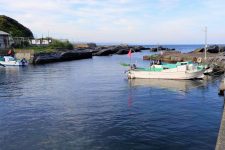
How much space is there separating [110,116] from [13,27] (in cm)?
11953

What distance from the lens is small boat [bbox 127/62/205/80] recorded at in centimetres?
5125

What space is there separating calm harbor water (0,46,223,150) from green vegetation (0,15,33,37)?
90468 millimetres

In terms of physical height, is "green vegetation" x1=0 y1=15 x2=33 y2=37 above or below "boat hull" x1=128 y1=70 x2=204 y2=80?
above

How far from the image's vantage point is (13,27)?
139 m

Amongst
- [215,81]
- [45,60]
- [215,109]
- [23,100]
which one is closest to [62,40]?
[45,60]

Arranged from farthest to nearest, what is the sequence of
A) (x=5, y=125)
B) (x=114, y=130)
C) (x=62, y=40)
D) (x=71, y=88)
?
(x=62, y=40)
(x=71, y=88)
(x=5, y=125)
(x=114, y=130)

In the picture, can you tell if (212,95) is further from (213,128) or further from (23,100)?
(23,100)

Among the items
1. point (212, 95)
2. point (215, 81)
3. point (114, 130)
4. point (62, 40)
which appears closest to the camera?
point (114, 130)

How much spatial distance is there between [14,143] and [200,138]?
11.5m

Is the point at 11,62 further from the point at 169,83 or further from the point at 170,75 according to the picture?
the point at 169,83

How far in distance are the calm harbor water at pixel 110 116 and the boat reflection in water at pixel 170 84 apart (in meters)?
0.13

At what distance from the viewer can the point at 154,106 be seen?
105ft

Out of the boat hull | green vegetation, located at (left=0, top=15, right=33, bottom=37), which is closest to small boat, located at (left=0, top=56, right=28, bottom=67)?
the boat hull

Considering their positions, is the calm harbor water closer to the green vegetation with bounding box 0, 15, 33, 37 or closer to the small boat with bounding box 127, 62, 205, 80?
the small boat with bounding box 127, 62, 205, 80
